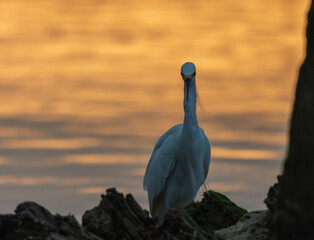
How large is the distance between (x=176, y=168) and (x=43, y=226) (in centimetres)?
723

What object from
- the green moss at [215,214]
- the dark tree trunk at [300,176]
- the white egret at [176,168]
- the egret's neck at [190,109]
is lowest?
the dark tree trunk at [300,176]

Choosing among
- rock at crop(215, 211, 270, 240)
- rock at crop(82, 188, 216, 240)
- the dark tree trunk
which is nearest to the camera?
the dark tree trunk

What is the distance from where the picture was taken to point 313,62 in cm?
778

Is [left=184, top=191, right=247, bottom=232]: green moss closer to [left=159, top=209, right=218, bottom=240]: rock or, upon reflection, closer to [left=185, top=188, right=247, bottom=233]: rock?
[left=185, top=188, right=247, bottom=233]: rock

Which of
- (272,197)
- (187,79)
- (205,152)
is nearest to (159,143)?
(205,152)

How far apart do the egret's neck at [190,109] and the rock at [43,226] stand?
18.9ft

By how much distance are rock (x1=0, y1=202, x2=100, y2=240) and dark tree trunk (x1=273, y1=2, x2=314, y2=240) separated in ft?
8.96

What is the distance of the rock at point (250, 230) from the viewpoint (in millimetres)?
10336

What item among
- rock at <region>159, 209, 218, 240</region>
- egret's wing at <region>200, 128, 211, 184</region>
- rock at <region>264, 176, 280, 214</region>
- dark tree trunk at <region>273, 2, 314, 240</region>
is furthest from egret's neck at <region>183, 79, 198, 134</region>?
dark tree trunk at <region>273, 2, 314, 240</region>

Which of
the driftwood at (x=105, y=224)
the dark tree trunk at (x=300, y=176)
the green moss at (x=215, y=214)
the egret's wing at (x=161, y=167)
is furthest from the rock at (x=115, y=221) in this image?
the egret's wing at (x=161, y=167)

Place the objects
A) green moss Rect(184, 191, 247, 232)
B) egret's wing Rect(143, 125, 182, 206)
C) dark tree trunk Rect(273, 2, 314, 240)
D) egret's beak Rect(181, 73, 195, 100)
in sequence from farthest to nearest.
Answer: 1. egret's wing Rect(143, 125, 182, 206)
2. egret's beak Rect(181, 73, 195, 100)
3. green moss Rect(184, 191, 247, 232)
4. dark tree trunk Rect(273, 2, 314, 240)

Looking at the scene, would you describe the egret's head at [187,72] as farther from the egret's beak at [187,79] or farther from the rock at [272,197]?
the rock at [272,197]

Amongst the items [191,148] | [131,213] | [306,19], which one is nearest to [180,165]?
[191,148]

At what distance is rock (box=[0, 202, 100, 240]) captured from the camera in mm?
8859
